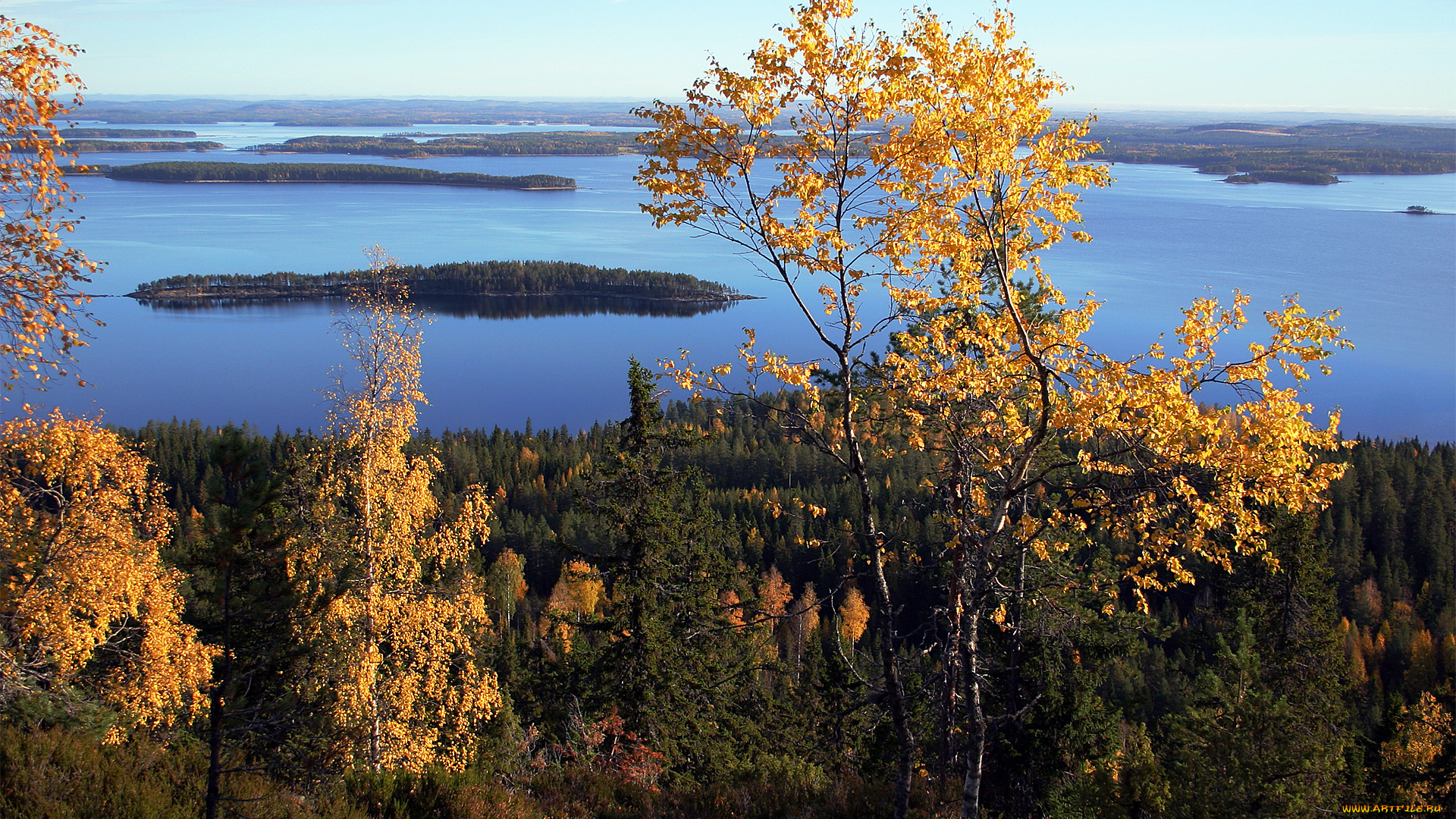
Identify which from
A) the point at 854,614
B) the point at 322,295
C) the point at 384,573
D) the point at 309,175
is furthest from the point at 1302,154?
the point at 309,175

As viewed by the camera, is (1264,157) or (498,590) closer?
(498,590)

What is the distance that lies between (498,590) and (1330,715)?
31.5 meters

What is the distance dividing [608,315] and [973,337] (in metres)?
A: 90.8

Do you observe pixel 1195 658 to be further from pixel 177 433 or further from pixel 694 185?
pixel 177 433

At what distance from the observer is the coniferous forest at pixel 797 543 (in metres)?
5.24

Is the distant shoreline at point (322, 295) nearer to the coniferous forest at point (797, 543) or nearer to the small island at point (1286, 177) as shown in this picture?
the coniferous forest at point (797, 543)

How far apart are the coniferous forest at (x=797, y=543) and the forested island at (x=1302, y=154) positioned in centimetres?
14790

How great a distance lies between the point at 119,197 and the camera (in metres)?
151

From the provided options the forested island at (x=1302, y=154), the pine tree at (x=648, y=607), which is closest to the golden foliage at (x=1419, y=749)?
the pine tree at (x=648, y=607)

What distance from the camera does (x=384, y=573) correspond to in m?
10.1

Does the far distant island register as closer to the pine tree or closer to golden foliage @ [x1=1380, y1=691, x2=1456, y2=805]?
golden foliage @ [x1=1380, y1=691, x2=1456, y2=805]

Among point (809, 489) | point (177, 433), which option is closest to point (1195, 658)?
point (809, 489)

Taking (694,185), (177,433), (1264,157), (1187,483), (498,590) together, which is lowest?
(498,590)

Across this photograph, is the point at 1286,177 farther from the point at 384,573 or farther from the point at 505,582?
the point at 384,573
